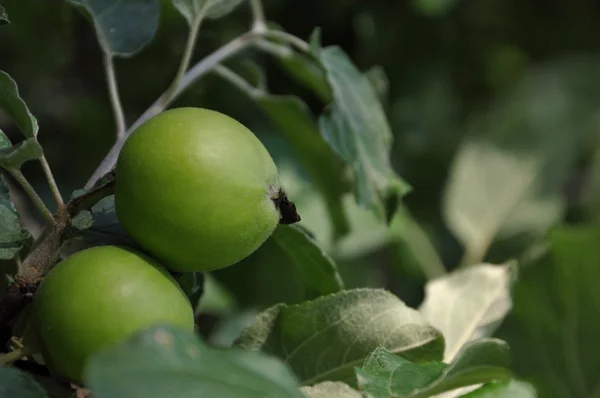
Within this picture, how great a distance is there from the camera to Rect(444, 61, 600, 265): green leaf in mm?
1239

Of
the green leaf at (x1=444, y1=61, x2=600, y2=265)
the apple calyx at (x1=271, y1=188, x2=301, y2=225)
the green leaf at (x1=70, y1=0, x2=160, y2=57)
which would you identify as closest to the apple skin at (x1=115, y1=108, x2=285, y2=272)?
the apple calyx at (x1=271, y1=188, x2=301, y2=225)

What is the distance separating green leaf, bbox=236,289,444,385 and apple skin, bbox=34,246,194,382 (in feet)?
0.48

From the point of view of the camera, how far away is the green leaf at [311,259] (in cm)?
60

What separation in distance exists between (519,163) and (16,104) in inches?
39.2

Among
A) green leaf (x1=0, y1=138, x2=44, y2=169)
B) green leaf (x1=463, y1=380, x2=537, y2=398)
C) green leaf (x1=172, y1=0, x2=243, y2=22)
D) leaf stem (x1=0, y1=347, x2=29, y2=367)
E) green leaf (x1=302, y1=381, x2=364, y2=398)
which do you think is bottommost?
green leaf (x1=302, y1=381, x2=364, y2=398)

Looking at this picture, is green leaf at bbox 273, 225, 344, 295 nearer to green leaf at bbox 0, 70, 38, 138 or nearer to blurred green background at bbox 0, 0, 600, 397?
green leaf at bbox 0, 70, 38, 138

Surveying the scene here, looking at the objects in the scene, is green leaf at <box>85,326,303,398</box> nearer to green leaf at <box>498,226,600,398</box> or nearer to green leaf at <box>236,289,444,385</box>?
green leaf at <box>236,289,444,385</box>

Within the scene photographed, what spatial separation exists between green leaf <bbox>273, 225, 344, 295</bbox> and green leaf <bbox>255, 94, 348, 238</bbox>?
0.23 m

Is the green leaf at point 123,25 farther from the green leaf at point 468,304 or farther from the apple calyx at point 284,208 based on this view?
the green leaf at point 468,304

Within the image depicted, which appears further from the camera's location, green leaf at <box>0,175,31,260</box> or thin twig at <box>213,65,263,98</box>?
thin twig at <box>213,65,263,98</box>

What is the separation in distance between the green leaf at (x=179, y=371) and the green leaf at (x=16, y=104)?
0.22 meters

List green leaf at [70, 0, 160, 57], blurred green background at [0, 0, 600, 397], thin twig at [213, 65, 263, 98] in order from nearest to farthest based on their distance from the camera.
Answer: green leaf at [70, 0, 160, 57] → thin twig at [213, 65, 263, 98] → blurred green background at [0, 0, 600, 397]

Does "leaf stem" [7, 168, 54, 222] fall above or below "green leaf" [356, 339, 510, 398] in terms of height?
above

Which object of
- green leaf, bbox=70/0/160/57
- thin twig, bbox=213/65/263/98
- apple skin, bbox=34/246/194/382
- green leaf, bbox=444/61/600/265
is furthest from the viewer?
green leaf, bbox=444/61/600/265
